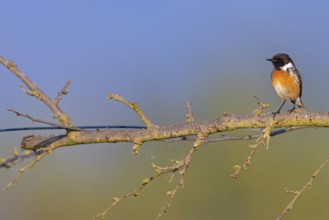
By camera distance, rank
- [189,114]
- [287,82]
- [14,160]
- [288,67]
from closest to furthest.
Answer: [14,160] < [189,114] < [287,82] < [288,67]

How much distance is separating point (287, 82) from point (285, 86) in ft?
0.10

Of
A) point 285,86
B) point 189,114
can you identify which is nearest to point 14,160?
point 189,114

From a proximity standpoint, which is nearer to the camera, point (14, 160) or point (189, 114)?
point (14, 160)

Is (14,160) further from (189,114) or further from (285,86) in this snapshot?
(285,86)

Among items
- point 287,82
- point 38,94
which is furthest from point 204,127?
point 287,82

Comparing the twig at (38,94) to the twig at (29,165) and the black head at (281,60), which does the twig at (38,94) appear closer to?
the twig at (29,165)

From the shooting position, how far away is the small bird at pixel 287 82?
525cm

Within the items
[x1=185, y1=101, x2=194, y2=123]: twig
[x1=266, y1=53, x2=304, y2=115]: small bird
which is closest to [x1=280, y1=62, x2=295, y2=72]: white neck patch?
[x1=266, y1=53, x2=304, y2=115]: small bird

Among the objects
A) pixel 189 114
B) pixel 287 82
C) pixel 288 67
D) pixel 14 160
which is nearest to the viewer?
pixel 14 160

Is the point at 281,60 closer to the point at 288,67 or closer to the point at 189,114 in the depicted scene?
the point at 288,67

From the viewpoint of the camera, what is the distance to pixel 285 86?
525 cm

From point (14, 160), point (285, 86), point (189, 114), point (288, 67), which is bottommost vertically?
point (14, 160)

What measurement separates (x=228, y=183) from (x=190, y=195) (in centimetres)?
86

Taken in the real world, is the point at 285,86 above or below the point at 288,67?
below
